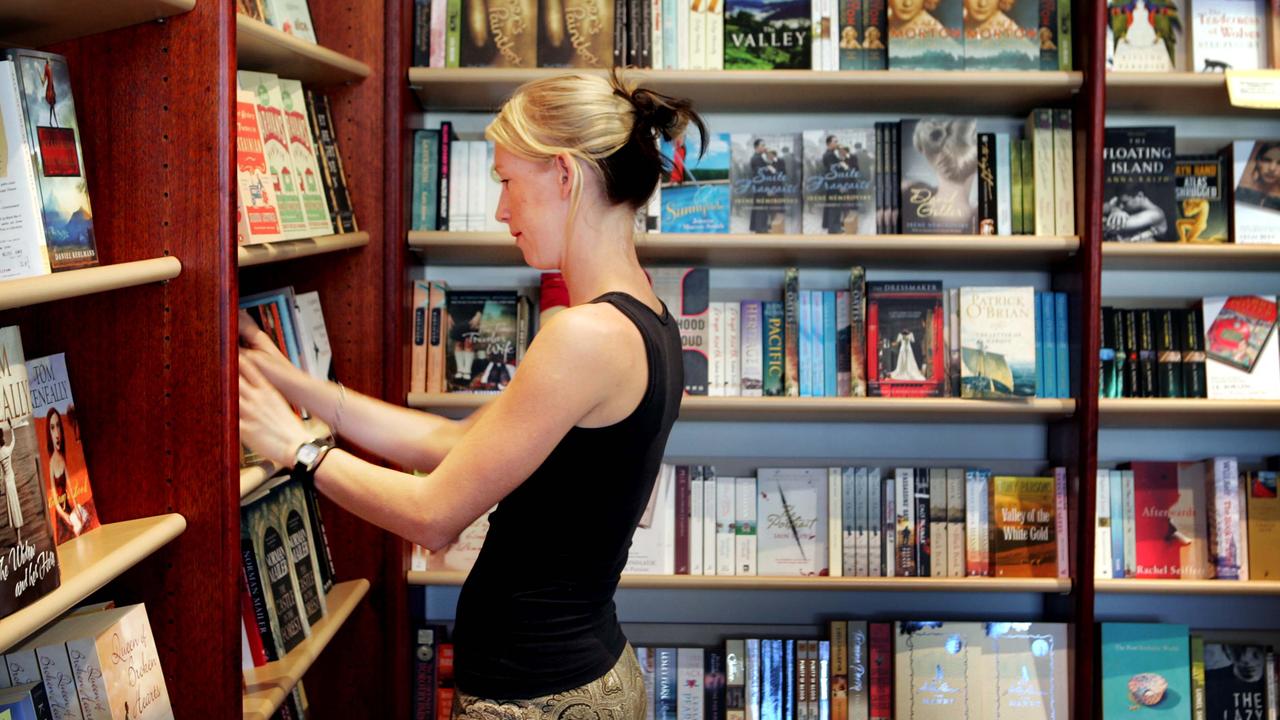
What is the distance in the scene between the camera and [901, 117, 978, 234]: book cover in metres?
2.54

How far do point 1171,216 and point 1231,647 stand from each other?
103cm

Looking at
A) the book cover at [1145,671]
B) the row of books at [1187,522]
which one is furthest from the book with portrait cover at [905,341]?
the book cover at [1145,671]

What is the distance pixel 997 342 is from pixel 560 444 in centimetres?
143

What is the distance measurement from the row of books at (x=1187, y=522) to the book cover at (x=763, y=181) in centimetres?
97

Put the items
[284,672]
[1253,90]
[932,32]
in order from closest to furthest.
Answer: [284,672]
[1253,90]
[932,32]

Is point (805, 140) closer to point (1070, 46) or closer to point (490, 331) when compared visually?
point (1070, 46)

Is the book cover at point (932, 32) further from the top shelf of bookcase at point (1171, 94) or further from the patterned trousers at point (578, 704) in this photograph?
the patterned trousers at point (578, 704)

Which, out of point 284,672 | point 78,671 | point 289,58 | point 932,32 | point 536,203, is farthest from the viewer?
point 932,32

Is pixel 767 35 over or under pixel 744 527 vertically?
over

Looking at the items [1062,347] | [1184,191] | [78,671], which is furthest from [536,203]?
[1184,191]

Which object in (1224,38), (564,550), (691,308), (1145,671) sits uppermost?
(1224,38)

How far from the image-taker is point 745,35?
2537 millimetres

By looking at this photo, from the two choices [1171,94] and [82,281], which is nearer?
[82,281]

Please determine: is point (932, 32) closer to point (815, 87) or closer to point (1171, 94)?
point (815, 87)
